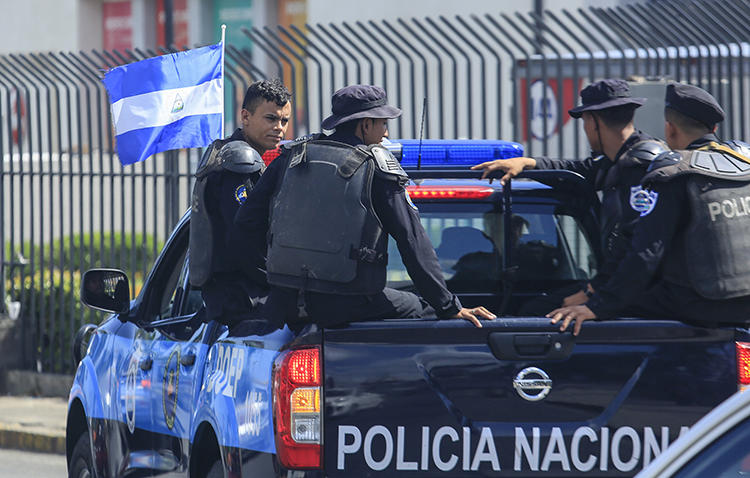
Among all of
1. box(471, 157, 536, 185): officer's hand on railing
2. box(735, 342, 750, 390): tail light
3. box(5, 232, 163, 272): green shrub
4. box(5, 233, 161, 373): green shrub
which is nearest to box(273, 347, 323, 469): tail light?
box(735, 342, 750, 390): tail light

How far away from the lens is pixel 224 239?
4863 millimetres

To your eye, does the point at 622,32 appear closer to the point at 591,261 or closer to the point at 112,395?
the point at 591,261

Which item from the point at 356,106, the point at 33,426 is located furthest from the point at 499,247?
the point at 33,426

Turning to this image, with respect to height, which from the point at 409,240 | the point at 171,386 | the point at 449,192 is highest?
the point at 449,192

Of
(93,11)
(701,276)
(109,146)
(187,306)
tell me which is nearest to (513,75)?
(109,146)

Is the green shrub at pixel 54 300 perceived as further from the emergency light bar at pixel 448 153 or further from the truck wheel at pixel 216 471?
the truck wheel at pixel 216 471

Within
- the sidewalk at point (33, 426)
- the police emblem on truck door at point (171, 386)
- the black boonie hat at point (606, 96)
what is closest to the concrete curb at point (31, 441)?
the sidewalk at point (33, 426)

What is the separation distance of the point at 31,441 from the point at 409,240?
253 inches

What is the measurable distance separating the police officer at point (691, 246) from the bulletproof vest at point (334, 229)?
0.71 meters

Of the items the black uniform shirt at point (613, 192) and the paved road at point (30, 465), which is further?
the paved road at point (30, 465)

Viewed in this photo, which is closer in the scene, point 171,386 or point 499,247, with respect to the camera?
point 171,386

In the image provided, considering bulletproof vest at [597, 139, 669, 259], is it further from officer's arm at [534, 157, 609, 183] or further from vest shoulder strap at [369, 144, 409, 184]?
vest shoulder strap at [369, 144, 409, 184]

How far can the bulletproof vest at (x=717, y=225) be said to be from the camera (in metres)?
4.29

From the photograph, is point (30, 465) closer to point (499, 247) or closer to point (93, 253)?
point (93, 253)
